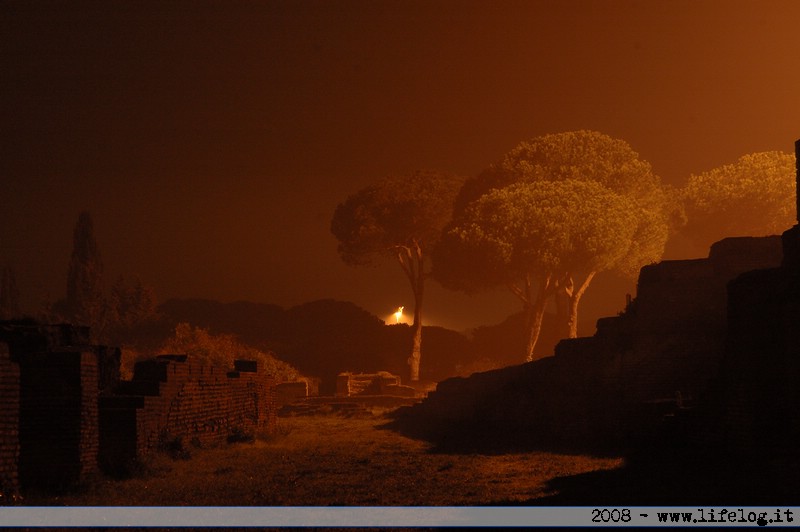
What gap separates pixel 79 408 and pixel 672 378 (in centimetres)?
1101

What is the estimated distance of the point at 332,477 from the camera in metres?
12.7

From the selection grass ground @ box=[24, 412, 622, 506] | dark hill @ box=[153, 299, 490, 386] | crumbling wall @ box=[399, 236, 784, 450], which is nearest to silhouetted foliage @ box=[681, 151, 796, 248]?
dark hill @ box=[153, 299, 490, 386]

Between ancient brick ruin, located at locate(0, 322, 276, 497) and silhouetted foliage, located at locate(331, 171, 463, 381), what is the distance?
1195 inches

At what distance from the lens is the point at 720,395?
1253cm

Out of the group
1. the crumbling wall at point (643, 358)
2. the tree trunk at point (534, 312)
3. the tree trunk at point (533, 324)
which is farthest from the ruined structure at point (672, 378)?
the tree trunk at point (534, 312)

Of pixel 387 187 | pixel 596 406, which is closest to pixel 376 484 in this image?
pixel 596 406

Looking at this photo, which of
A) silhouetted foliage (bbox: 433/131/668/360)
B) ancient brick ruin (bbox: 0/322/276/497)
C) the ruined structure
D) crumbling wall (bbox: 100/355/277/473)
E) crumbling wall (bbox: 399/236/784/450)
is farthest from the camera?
silhouetted foliage (bbox: 433/131/668/360)

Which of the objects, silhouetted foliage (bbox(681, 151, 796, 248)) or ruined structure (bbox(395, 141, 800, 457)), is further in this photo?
silhouetted foliage (bbox(681, 151, 796, 248))

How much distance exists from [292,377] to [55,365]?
27199 mm

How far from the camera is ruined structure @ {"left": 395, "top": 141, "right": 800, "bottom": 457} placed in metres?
11.6

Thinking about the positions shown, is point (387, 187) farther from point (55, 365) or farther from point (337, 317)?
point (55, 365)

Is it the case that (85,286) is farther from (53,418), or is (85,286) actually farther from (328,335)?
(53,418)

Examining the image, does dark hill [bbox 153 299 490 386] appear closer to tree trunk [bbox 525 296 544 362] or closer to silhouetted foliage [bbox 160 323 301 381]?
silhouetted foliage [bbox 160 323 301 381]

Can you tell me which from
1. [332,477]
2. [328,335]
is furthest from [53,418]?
[328,335]
